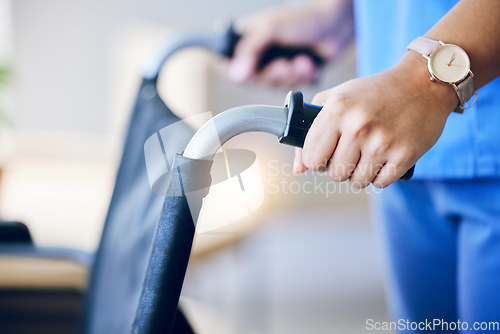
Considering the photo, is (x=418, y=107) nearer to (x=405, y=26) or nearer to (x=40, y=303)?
(x=405, y=26)

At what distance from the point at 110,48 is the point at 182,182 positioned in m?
3.44

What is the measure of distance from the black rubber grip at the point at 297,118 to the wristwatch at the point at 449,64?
0.11m

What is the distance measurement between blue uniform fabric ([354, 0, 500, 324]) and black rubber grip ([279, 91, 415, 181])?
0.30m

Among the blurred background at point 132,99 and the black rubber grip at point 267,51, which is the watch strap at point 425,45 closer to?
the black rubber grip at point 267,51

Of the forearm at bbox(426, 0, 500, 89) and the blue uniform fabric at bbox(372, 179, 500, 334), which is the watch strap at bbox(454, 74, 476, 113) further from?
the blue uniform fabric at bbox(372, 179, 500, 334)

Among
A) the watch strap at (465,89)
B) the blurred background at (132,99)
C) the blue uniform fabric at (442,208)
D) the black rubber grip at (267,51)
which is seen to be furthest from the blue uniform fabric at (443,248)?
the blurred background at (132,99)

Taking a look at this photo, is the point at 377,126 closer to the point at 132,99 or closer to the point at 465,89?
the point at 465,89

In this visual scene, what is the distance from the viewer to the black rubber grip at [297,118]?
1.19ft

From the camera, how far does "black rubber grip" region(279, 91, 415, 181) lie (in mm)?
364

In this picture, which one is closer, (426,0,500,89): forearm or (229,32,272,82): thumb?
(426,0,500,89): forearm

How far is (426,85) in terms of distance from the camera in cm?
40

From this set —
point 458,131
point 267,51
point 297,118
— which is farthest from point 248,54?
point 297,118

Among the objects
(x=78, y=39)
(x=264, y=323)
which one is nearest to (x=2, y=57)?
(x=78, y=39)

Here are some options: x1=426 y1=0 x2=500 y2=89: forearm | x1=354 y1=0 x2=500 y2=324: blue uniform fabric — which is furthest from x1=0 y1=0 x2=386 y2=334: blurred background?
x1=426 y1=0 x2=500 y2=89: forearm
